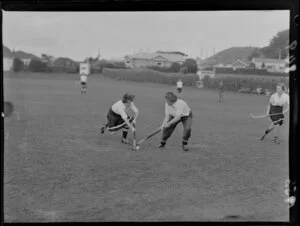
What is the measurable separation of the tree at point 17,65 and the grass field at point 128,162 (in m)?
0.06

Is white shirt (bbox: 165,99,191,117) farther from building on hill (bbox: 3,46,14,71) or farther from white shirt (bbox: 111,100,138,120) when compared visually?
building on hill (bbox: 3,46,14,71)

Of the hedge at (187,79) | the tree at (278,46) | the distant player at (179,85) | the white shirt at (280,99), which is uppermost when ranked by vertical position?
the tree at (278,46)

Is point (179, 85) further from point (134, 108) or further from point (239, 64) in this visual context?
point (239, 64)

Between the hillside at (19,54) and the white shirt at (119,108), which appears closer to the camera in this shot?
the hillside at (19,54)

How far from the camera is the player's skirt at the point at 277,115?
3.16 meters

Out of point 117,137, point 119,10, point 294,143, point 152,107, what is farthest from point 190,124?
point 119,10

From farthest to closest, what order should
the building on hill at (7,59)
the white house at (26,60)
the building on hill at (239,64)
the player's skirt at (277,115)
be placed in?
the building on hill at (239,64) → the player's skirt at (277,115) → the white house at (26,60) → the building on hill at (7,59)

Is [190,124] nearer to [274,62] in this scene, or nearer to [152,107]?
[152,107]

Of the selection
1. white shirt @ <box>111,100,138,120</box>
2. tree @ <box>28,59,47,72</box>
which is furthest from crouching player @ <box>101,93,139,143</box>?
tree @ <box>28,59,47,72</box>

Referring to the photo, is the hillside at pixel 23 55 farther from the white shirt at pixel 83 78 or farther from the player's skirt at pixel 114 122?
the player's skirt at pixel 114 122

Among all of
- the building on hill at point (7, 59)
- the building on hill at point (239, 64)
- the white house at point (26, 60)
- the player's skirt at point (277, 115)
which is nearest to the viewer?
the building on hill at point (7, 59)

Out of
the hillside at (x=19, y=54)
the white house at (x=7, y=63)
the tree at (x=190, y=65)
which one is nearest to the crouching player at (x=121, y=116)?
the tree at (x=190, y=65)
